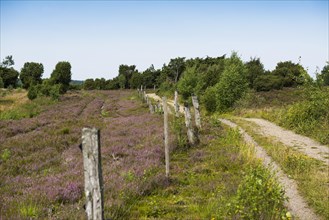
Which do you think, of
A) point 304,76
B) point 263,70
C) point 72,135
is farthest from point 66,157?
point 263,70

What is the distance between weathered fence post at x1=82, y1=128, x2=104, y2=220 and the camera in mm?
5438

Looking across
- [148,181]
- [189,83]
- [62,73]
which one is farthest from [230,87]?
[62,73]

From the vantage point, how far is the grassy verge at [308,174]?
8430 mm

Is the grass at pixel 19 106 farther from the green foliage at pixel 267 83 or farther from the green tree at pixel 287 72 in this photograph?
the green tree at pixel 287 72

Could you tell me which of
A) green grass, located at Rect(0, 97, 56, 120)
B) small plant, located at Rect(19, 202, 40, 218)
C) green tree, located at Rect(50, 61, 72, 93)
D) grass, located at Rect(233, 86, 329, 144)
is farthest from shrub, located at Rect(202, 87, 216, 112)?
green tree, located at Rect(50, 61, 72, 93)

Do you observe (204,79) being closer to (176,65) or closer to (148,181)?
A: (148,181)

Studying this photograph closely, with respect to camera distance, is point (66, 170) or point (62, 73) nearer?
point (66, 170)

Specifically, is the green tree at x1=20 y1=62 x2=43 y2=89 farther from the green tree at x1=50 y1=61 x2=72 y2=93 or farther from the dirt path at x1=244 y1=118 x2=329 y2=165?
the dirt path at x1=244 y1=118 x2=329 y2=165

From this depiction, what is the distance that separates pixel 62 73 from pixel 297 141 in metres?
59.1

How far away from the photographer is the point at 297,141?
17516mm

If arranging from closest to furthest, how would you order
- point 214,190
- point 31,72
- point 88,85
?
1. point 214,190
2. point 31,72
3. point 88,85

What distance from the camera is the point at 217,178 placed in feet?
35.7

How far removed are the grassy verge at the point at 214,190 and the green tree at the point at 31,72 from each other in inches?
2847

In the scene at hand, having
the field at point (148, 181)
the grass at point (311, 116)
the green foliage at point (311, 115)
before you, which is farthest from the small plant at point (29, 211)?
the green foliage at point (311, 115)
